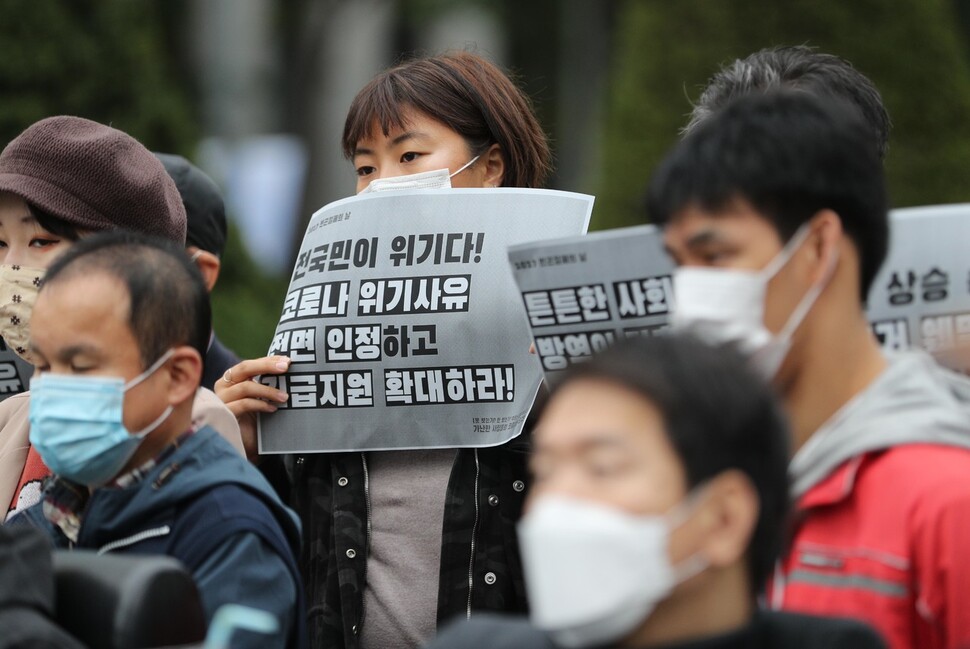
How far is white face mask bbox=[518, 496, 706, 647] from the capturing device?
215cm

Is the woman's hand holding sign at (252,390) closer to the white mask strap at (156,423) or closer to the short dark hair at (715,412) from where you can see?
the white mask strap at (156,423)

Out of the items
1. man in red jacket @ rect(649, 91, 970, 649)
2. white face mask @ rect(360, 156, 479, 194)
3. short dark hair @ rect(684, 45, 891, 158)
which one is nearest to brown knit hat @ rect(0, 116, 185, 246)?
white face mask @ rect(360, 156, 479, 194)

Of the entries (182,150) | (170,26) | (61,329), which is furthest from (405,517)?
(170,26)

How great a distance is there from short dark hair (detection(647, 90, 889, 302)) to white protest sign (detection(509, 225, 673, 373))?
13.5 inches

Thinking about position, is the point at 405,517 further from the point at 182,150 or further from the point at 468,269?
the point at 182,150

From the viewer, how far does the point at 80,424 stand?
311 cm

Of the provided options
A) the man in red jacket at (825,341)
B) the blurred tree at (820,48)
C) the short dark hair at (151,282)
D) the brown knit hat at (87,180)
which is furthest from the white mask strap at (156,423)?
the blurred tree at (820,48)

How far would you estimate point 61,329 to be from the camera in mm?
3188

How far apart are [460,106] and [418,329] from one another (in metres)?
0.71

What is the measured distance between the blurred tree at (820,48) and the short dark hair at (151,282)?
19.8 feet

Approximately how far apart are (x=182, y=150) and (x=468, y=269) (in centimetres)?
797

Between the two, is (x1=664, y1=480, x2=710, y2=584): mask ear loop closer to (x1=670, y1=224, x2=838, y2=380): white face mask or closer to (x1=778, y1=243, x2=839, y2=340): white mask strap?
(x1=670, y1=224, x2=838, y2=380): white face mask

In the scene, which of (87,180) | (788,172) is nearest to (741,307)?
(788,172)

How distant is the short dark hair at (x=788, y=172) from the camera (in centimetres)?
267
